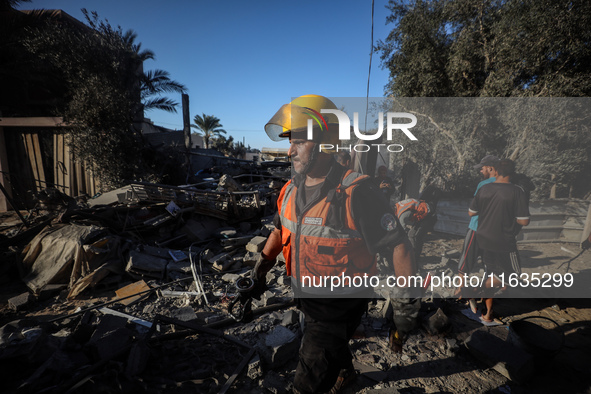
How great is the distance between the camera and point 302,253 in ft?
6.30

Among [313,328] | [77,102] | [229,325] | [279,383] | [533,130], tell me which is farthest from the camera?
[77,102]

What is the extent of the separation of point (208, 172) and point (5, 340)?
36.6ft

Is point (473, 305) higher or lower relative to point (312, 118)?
lower

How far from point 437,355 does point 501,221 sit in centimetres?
214

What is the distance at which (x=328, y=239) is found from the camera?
1.78 meters

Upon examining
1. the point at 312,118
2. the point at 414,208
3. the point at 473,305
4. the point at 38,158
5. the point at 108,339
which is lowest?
the point at 473,305

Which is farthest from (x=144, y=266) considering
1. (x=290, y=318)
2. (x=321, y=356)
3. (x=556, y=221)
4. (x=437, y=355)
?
(x=556, y=221)

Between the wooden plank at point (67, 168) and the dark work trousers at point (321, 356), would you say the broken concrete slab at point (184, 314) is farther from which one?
the wooden plank at point (67, 168)

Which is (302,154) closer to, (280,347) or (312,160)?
(312,160)

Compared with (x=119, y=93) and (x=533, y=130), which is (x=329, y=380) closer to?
(x=533, y=130)

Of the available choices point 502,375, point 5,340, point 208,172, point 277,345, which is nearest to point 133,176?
point 208,172

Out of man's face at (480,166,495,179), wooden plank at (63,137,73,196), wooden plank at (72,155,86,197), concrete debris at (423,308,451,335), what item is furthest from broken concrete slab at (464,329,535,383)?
wooden plank at (63,137,73,196)

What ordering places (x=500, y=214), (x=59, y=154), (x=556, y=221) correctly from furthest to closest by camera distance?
(x=59, y=154)
(x=556, y=221)
(x=500, y=214)

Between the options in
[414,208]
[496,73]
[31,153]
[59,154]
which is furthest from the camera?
[59,154]
